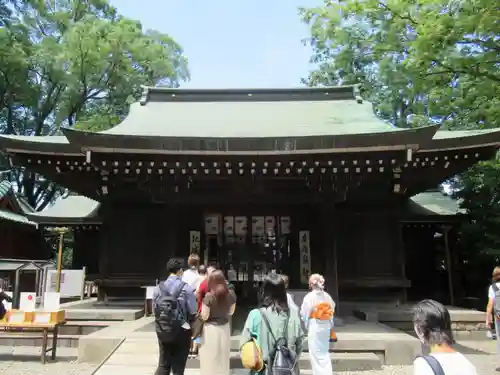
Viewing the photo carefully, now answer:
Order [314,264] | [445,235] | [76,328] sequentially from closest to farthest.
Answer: [76,328] < [314,264] < [445,235]

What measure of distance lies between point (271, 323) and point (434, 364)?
1600 millimetres

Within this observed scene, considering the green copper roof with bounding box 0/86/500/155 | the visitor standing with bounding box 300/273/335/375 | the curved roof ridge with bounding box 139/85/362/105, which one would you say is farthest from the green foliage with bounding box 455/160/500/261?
the visitor standing with bounding box 300/273/335/375

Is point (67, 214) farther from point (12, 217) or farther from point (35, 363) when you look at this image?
point (35, 363)

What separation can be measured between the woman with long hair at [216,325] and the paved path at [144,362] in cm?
184

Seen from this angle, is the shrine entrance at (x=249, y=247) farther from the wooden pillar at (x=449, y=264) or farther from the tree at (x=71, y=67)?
the tree at (x=71, y=67)

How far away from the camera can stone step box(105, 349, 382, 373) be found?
6703 millimetres

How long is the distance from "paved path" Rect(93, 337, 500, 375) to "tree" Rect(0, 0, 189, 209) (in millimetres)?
18699

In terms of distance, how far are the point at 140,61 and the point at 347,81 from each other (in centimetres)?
1289

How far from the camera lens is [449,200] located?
15.2 metres

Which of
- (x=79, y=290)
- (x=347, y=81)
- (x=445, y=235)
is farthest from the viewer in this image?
(x=347, y=81)

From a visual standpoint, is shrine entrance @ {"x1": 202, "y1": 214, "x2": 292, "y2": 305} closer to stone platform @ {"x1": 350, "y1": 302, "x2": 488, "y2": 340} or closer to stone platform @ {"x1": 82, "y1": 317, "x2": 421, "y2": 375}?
stone platform @ {"x1": 350, "y1": 302, "x2": 488, "y2": 340}

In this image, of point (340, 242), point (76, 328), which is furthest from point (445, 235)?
point (76, 328)

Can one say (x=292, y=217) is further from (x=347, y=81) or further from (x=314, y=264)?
(x=347, y=81)

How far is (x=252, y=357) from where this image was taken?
3.26m
